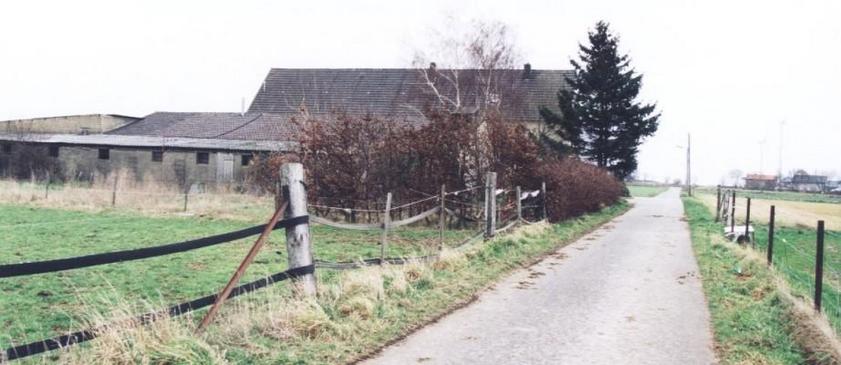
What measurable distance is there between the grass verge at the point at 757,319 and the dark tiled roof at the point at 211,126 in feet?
92.8

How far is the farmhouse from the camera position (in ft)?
108

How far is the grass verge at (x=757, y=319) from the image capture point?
5.54 meters

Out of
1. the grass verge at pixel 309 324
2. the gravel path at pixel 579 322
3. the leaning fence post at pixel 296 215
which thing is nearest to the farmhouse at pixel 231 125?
the gravel path at pixel 579 322

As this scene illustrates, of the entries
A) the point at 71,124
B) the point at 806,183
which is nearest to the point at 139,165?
the point at 71,124

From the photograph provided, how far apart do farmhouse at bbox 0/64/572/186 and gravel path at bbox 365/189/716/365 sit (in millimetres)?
17892

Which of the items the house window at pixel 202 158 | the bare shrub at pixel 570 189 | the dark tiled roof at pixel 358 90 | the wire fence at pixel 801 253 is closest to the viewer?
the wire fence at pixel 801 253

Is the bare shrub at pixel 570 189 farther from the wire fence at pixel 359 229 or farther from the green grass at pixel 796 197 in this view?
the green grass at pixel 796 197

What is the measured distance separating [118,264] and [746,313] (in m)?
9.49

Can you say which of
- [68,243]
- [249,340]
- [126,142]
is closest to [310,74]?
[126,142]

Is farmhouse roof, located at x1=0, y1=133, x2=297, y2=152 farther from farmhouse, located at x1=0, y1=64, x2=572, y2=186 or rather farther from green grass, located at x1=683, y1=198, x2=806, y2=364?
green grass, located at x1=683, y1=198, x2=806, y2=364

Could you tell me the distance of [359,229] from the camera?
37.4 ft

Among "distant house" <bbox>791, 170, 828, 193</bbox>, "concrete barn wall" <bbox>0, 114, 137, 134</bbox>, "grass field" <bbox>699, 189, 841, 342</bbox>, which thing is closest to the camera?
"grass field" <bbox>699, 189, 841, 342</bbox>

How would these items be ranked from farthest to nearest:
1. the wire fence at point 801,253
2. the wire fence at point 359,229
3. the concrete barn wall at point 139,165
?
the concrete barn wall at point 139,165 → the wire fence at point 801,253 → the wire fence at point 359,229

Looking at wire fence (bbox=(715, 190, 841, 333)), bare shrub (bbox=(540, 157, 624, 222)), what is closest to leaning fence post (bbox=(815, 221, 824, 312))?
wire fence (bbox=(715, 190, 841, 333))
